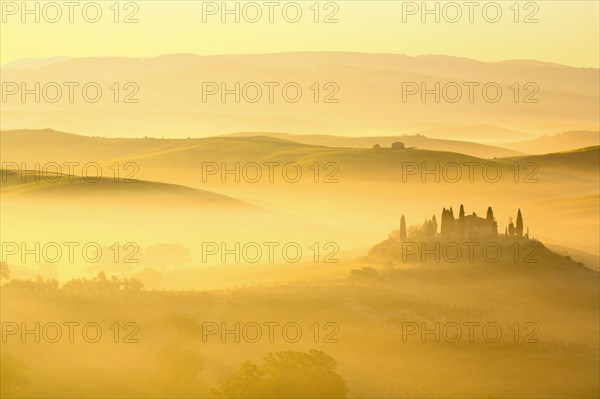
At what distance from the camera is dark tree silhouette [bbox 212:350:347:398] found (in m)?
65.4

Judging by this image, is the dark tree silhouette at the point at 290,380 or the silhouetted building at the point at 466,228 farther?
the silhouetted building at the point at 466,228

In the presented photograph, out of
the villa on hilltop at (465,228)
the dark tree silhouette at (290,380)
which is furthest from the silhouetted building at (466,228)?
the dark tree silhouette at (290,380)

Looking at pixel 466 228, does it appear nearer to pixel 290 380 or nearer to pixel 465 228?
pixel 465 228

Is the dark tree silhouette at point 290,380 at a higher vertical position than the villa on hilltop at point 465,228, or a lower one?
lower

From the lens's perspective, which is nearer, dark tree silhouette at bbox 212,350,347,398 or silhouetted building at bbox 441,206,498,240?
dark tree silhouette at bbox 212,350,347,398

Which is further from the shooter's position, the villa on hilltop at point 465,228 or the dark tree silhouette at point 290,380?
the villa on hilltop at point 465,228

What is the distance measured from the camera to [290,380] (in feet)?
220

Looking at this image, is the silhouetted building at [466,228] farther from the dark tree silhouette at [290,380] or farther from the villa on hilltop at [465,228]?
the dark tree silhouette at [290,380]

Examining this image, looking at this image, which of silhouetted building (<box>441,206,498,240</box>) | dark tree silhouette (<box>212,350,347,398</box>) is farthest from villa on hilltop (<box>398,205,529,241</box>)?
dark tree silhouette (<box>212,350,347,398</box>)

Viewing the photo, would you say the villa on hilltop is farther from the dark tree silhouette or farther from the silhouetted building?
the dark tree silhouette

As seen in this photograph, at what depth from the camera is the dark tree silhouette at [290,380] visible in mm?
65375

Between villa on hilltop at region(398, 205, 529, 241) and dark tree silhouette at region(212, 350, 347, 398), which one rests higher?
villa on hilltop at region(398, 205, 529, 241)

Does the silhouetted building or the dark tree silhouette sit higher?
the silhouetted building

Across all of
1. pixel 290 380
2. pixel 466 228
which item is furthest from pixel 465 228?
pixel 290 380
